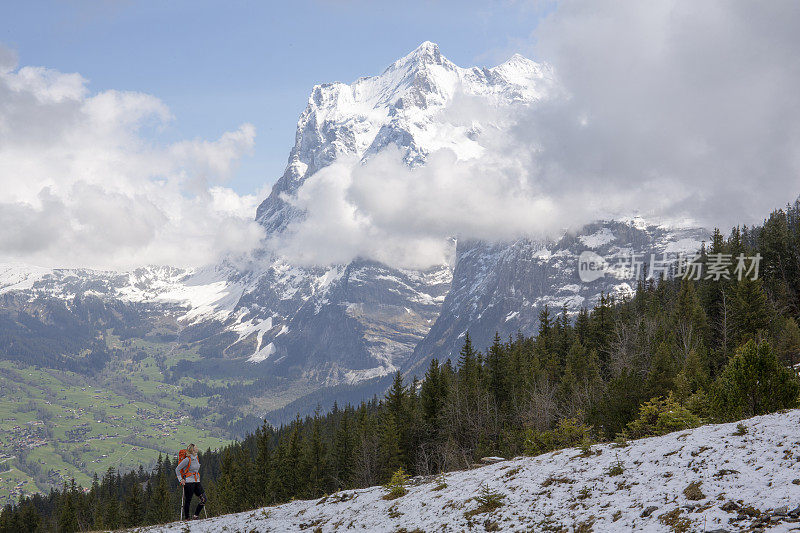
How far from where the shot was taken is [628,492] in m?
16.0

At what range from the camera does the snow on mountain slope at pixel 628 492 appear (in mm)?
13461

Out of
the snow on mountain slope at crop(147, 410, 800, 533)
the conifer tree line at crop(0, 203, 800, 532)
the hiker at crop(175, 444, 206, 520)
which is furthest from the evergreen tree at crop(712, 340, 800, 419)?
the hiker at crop(175, 444, 206, 520)

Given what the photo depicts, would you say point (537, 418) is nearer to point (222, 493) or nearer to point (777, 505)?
point (777, 505)

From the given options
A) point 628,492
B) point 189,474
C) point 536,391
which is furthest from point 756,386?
point 536,391

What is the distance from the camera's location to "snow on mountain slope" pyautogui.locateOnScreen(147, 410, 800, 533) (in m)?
13.5

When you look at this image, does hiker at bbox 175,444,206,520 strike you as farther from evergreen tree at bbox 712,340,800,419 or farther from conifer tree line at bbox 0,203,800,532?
evergreen tree at bbox 712,340,800,419

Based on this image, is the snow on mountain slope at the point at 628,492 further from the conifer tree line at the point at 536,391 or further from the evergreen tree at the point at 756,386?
the conifer tree line at the point at 536,391

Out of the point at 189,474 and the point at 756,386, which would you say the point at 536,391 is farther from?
the point at 189,474

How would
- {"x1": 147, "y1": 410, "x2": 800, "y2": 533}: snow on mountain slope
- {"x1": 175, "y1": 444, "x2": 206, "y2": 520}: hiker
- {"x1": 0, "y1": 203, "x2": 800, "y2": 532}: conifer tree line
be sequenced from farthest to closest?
1. {"x1": 0, "y1": 203, "x2": 800, "y2": 532}: conifer tree line
2. {"x1": 175, "y1": 444, "x2": 206, "y2": 520}: hiker
3. {"x1": 147, "y1": 410, "x2": 800, "y2": 533}: snow on mountain slope

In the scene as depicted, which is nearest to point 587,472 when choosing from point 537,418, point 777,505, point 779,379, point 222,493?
point 777,505

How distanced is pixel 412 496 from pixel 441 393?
48.3m

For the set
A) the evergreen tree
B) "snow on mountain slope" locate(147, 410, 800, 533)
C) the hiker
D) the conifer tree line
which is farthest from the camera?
the conifer tree line

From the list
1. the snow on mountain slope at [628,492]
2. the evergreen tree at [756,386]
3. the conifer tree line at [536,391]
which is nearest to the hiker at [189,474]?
the snow on mountain slope at [628,492]

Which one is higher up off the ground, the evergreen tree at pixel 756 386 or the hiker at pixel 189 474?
the evergreen tree at pixel 756 386
